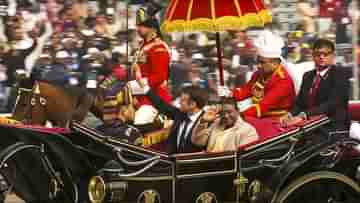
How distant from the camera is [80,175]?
22.5 feet

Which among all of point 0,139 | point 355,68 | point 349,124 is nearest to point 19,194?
point 0,139

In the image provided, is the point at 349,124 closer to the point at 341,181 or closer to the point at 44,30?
the point at 341,181

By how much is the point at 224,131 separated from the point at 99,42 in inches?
101

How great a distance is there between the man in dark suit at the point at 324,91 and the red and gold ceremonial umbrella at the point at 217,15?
0.54 metres

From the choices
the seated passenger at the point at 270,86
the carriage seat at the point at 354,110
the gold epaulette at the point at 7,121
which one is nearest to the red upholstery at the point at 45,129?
the gold epaulette at the point at 7,121

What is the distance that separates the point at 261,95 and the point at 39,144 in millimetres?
1734

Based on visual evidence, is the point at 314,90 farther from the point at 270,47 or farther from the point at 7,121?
the point at 7,121

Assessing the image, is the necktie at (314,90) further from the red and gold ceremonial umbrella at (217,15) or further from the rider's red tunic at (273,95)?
the red and gold ceremonial umbrella at (217,15)

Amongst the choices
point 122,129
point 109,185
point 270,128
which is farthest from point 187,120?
point 109,185

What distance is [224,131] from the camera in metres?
7.04

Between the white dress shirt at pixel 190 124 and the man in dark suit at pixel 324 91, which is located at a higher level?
the man in dark suit at pixel 324 91

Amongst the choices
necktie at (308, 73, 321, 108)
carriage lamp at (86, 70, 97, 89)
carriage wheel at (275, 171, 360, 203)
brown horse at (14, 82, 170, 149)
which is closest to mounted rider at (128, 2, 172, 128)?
brown horse at (14, 82, 170, 149)

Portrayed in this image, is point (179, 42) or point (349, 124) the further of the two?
point (179, 42)

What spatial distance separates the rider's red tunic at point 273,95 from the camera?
7.32m
